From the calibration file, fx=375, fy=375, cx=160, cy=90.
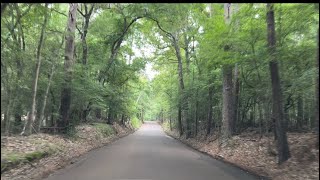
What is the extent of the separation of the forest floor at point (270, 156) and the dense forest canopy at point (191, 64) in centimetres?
65

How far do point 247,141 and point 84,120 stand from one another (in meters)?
15.2

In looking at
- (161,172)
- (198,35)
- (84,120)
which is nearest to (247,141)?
(161,172)

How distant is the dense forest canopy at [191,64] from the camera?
12.1 meters

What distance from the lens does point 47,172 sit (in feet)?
34.2

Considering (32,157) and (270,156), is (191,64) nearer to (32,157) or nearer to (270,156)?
(270,156)

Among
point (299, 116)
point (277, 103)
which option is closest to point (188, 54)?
point (299, 116)

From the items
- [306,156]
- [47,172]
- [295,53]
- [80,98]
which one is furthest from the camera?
[80,98]

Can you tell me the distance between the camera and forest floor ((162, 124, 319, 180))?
10.2m

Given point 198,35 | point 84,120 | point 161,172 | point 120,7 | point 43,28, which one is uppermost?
point 120,7

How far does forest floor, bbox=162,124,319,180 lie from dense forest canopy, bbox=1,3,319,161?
65 cm

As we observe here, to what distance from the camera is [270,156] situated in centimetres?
1377

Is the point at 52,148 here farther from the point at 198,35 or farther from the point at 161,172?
the point at 198,35

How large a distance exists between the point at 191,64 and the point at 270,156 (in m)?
19.3

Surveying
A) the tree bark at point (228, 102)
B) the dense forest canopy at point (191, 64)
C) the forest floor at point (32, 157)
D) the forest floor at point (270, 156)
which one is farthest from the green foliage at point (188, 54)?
the forest floor at point (270, 156)
